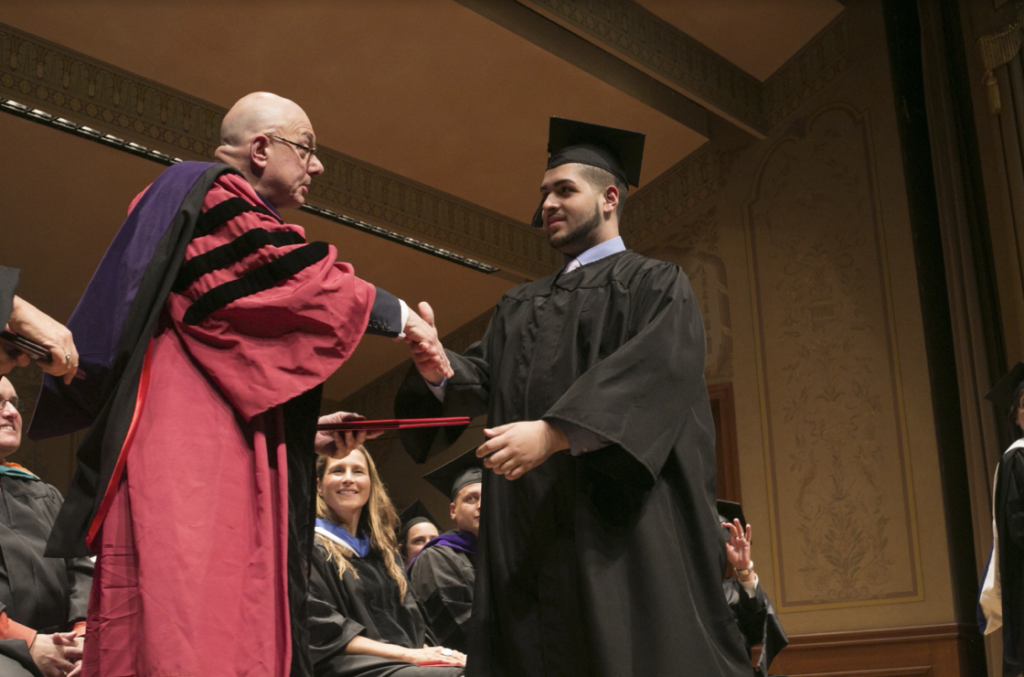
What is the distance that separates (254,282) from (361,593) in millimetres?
2111

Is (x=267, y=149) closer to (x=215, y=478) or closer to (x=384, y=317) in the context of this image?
(x=384, y=317)

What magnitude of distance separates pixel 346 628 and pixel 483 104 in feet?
14.1

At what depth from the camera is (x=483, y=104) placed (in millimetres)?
7020

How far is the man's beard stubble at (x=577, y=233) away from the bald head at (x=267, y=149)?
62 centimetres

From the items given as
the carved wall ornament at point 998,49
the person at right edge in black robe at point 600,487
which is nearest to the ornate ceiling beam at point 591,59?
the carved wall ornament at point 998,49

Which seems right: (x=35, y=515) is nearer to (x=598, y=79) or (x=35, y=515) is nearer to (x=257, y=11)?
(x=257, y=11)

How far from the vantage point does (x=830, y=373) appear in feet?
23.1

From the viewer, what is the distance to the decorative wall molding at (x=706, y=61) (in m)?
6.48

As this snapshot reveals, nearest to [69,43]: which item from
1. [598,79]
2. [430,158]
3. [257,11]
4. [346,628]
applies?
[257,11]

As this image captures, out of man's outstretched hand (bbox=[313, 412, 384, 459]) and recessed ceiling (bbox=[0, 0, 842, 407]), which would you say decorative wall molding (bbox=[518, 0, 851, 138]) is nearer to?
recessed ceiling (bbox=[0, 0, 842, 407])

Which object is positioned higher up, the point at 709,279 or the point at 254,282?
the point at 709,279

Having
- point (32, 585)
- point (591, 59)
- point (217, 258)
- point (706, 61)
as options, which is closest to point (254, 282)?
point (217, 258)

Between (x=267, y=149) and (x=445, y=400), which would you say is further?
(x=445, y=400)

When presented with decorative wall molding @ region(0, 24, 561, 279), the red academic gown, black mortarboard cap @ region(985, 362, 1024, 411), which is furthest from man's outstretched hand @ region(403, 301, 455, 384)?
decorative wall molding @ region(0, 24, 561, 279)
